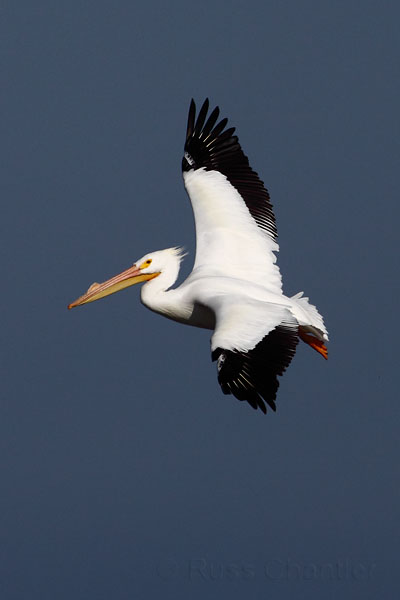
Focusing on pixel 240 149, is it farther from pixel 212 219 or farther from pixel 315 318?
pixel 315 318

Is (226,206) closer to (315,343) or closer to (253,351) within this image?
(315,343)

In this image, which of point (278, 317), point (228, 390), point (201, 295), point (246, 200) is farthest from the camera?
point (246, 200)

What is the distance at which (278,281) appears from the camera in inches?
442

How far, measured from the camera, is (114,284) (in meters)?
11.9

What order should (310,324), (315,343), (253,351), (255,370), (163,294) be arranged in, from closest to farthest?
1. (255,370)
2. (253,351)
3. (310,324)
4. (163,294)
5. (315,343)

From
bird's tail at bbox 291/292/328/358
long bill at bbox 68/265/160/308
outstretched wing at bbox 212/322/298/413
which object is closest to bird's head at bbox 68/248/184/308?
long bill at bbox 68/265/160/308

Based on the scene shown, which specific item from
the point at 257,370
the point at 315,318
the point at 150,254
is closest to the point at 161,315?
the point at 150,254

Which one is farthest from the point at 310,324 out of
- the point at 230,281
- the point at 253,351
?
the point at 253,351

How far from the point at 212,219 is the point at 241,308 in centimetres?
226

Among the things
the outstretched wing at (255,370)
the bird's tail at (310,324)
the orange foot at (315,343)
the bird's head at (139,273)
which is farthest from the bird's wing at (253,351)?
the bird's head at (139,273)

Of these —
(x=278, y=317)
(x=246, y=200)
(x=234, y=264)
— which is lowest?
(x=278, y=317)

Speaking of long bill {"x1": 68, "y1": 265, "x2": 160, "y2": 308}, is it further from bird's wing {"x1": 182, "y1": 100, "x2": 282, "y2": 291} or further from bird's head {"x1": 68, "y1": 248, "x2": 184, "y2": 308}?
bird's wing {"x1": 182, "y1": 100, "x2": 282, "y2": 291}

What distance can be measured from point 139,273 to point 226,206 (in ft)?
3.53

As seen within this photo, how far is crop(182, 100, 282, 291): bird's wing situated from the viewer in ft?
37.3
